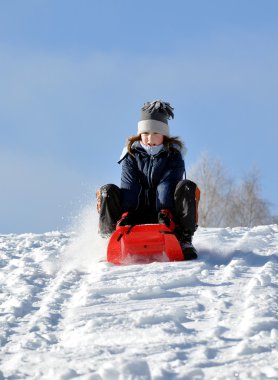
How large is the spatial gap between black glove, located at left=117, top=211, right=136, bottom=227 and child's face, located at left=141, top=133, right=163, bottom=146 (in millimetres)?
607

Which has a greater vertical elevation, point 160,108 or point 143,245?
point 160,108

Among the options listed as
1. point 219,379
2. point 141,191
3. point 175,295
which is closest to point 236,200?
point 141,191

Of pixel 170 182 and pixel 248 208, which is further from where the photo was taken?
pixel 248 208

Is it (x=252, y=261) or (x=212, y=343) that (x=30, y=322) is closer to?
A: (x=212, y=343)

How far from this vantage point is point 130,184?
552 cm

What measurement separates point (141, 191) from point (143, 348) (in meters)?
2.51

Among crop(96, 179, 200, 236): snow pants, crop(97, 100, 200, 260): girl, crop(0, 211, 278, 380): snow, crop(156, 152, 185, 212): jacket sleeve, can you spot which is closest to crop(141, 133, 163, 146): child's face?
crop(97, 100, 200, 260): girl

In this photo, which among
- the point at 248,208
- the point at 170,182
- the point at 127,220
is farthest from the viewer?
the point at 248,208

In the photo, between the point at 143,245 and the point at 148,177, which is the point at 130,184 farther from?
the point at 143,245

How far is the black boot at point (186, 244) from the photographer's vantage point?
17.1 feet

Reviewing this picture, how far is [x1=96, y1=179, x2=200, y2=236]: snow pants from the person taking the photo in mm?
5297

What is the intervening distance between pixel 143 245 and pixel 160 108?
1.24 meters

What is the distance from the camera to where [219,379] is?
2.75m

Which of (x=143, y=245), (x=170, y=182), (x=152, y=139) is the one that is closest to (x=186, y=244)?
(x=143, y=245)
